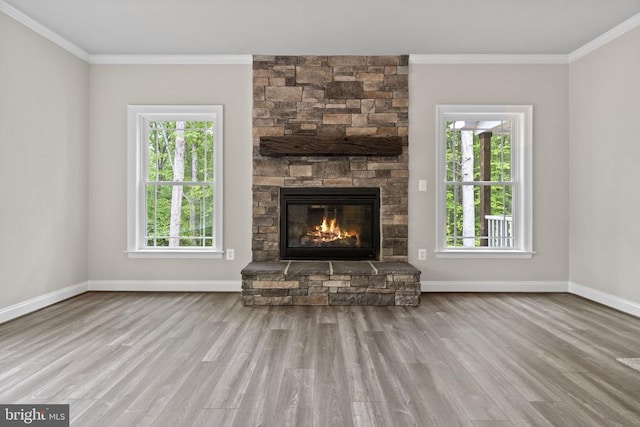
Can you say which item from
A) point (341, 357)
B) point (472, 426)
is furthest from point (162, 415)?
point (472, 426)

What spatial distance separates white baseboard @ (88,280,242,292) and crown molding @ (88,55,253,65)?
8.29 ft

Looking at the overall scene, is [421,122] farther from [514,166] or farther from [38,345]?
[38,345]

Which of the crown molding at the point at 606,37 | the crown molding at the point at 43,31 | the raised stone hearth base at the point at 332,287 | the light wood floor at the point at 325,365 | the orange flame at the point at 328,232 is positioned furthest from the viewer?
the orange flame at the point at 328,232

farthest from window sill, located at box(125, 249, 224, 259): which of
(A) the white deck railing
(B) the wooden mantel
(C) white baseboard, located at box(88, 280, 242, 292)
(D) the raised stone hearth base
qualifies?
(A) the white deck railing

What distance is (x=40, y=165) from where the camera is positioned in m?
3.86

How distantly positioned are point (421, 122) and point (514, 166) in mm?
1232

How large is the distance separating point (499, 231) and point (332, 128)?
2.33 metres

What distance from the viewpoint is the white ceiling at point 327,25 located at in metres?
3.48

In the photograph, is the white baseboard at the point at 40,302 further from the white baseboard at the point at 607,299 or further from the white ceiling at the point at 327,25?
the white baseboard at the point at 607,299

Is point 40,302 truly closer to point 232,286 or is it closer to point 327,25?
point 232,286

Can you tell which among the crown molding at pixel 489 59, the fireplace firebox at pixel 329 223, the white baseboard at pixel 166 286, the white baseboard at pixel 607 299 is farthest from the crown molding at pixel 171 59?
the white baseboard at pixel 607 299

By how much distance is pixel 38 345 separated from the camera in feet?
9.30

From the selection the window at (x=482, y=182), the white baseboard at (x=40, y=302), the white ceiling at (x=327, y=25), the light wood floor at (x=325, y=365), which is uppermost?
the white ceiling at (x=327, y=25)

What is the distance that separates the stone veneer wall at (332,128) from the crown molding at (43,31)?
1.92 m
